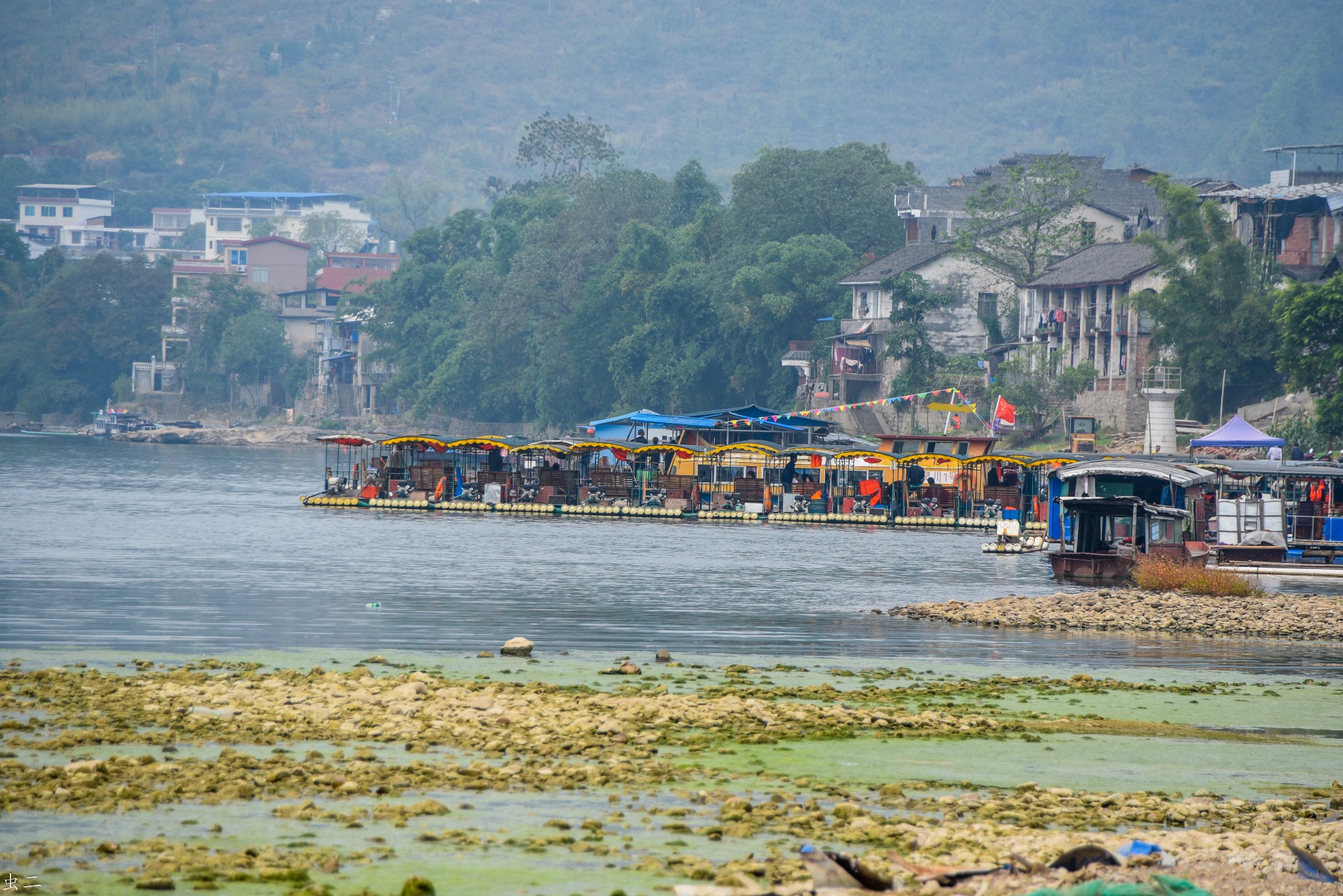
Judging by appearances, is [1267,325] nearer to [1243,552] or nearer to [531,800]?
[1243,552]

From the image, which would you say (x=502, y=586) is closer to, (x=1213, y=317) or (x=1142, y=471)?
(x=1142, y=471)

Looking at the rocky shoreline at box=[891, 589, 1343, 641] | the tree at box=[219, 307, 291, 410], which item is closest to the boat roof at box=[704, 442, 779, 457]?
the rocky shoreline at box=[891, 589, 1343, 641]

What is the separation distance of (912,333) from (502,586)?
2024 inches

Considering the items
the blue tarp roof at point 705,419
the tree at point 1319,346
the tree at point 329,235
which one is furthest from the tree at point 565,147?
the tree at point 1319,346

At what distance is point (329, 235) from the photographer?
192m

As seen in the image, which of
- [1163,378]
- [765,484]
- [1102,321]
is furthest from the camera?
[1102,321]

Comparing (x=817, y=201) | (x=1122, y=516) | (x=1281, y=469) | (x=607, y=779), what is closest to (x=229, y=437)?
(x=817, y=201)

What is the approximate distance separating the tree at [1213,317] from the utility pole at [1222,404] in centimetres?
13

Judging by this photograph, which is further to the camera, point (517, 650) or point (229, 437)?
point (229, 437)

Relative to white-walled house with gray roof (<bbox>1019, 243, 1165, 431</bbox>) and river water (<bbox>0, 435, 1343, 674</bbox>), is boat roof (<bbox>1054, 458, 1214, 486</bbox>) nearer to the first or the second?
river water (<bbox>0, 435, 1343, 674</bbox>)

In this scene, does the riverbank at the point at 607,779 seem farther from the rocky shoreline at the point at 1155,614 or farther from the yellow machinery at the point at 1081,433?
the yellow machinery at the point at 1081,433

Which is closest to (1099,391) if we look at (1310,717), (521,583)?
(521,583)

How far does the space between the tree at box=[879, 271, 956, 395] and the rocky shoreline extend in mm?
51145

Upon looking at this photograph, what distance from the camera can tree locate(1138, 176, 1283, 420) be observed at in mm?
68500
